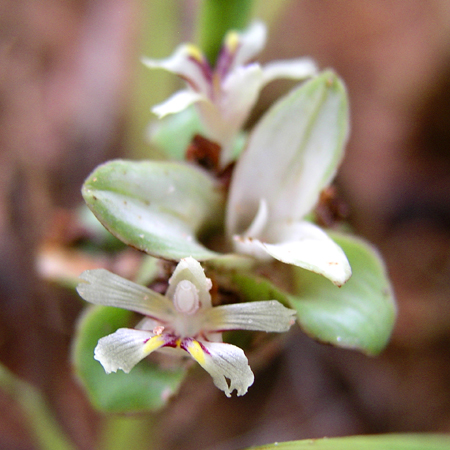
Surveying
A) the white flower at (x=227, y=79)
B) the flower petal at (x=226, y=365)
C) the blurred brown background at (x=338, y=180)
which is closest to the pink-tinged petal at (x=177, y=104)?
the white flower at (x=227, y=79)

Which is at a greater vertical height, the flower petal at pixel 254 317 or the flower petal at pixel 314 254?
the flower petal at pixel 314 254

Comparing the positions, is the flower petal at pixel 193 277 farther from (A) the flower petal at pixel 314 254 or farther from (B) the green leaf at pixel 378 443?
(B) the green leaf at pixel 378 443

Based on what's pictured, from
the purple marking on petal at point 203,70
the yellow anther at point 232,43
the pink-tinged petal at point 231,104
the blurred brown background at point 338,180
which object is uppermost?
the yellow anther at point 232,43

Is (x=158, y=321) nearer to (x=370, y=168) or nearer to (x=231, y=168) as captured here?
(x=231, y=168)

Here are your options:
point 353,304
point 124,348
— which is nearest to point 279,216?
point 353,304

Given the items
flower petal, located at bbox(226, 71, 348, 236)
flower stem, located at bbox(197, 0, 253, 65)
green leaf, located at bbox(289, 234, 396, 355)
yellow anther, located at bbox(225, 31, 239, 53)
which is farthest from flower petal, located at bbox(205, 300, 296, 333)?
flower stem, located at bbox(197, 0, 253, 65)

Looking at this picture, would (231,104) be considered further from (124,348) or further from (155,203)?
(124,348)
